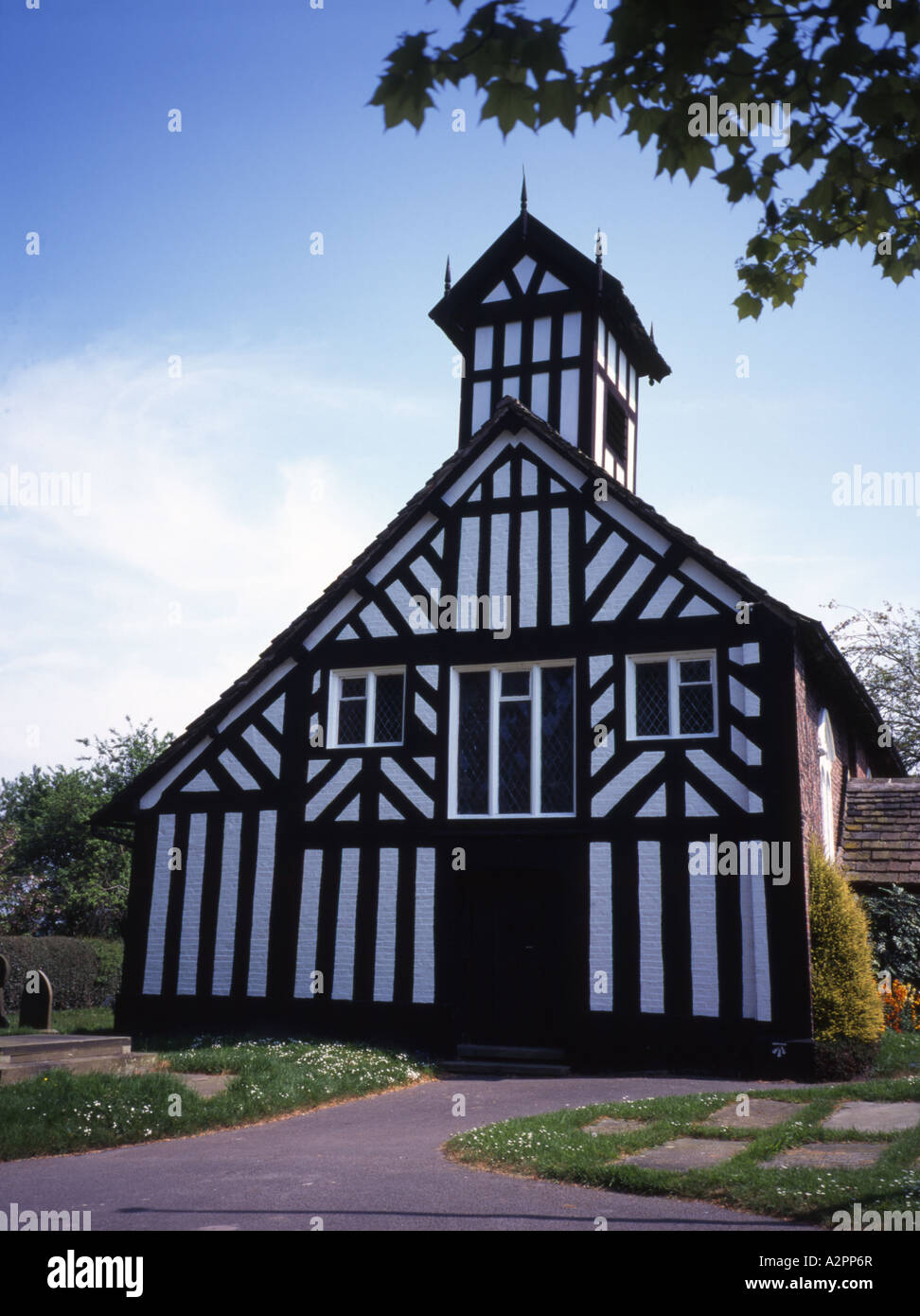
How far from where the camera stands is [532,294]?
744 inches

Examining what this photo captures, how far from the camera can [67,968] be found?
22.8 m

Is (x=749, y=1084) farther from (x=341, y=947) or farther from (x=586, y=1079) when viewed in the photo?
(x=341, y=947)

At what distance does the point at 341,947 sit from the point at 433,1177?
26.9ft

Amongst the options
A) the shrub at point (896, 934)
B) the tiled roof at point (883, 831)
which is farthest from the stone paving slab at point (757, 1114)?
the tiled roof at point (883, 831)

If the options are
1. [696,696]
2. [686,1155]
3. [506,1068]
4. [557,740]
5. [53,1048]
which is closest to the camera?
[686,1155]

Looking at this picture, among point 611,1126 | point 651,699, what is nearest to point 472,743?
point 651,699

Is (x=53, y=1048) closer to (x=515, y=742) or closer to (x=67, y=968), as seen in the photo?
(x=515, y=742)

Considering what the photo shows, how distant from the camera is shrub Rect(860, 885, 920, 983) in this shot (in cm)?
1633

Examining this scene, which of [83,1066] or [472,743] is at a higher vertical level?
[472,743]

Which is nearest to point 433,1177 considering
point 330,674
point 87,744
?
point 330,674

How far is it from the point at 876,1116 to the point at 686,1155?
2.26 meters

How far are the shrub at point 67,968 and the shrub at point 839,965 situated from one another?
13825 millimetres

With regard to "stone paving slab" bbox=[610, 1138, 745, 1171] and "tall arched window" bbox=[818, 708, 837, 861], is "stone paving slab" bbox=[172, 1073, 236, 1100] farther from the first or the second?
"tall arched window" bbox=[818, 708, 837, 861]

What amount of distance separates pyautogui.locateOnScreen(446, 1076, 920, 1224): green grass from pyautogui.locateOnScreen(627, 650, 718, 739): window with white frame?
511 cm
